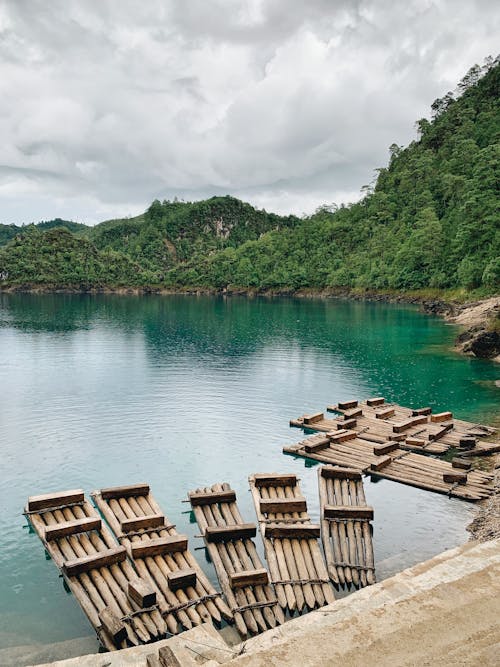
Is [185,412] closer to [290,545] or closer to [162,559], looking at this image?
[162,559]

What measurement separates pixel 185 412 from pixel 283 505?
696 inches

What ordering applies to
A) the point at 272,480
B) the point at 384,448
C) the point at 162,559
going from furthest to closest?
the point at 384,448 < the point at 272,480 < the point at 162,559

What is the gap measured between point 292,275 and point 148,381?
145 metres

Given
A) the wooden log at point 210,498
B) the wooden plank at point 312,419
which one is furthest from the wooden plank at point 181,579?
the wooden plank at point 312,419

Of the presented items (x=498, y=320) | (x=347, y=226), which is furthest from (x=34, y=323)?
(x=347, y=226)

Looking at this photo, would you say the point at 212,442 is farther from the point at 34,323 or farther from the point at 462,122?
the point at 462,122

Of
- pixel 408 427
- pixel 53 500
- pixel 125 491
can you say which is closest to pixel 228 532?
pixel 125 491

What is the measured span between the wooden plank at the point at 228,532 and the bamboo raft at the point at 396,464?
29.3ft

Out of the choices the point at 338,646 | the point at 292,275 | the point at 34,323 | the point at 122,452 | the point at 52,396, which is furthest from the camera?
the point at 292,275

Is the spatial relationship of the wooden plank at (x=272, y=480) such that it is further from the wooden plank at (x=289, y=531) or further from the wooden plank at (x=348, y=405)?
the wooden plank at (x=348, y=405)

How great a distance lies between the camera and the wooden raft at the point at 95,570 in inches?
466

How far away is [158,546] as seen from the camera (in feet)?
48.7

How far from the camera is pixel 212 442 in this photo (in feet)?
94.0

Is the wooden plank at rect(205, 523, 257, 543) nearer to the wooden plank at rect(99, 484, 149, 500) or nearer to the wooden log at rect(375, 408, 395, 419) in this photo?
the wooden plank at rect(99, 484, 149, 500)
